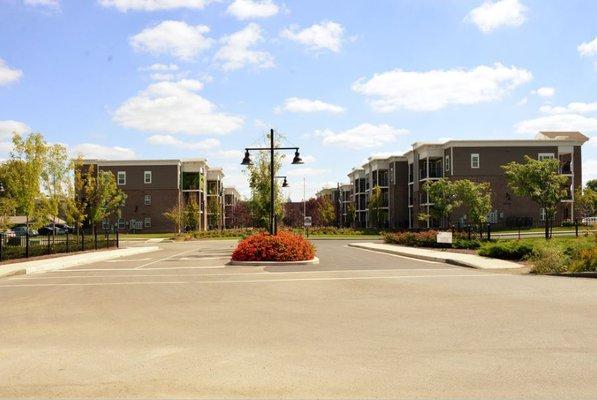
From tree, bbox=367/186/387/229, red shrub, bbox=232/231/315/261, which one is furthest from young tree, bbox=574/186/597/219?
red shrub, bbox=232/231/315/261

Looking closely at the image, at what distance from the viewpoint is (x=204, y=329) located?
927 cm

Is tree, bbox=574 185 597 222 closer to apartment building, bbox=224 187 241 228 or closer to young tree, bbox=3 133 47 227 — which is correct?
young tree, bbox=3 133 47 227

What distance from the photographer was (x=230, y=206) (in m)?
115

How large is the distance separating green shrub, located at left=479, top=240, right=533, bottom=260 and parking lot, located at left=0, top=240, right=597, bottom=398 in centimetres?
747

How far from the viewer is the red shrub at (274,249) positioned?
23875mm

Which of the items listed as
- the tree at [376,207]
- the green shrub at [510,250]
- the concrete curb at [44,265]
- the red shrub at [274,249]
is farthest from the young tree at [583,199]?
the concrete curb at [44,265]

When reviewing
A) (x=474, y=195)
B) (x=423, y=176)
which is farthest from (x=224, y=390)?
(x=423, y=176)

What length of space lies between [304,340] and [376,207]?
72689 millimetres

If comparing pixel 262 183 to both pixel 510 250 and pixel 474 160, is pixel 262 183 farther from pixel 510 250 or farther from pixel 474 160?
pixel 474 160

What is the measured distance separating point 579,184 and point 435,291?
58.5 metres

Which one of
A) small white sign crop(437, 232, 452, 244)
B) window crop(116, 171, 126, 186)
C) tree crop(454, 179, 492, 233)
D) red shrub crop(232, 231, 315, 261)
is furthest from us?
window crop(116, 171, 126, 186)

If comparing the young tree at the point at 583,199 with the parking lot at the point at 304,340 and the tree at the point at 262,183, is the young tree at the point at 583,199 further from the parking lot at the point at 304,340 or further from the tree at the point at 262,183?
the parking lot at the point at 304,340

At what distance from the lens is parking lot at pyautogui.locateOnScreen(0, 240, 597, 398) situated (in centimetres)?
606

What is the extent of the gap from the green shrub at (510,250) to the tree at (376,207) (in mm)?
53868
